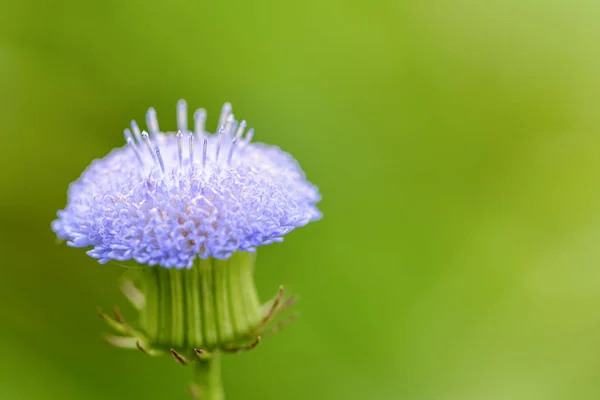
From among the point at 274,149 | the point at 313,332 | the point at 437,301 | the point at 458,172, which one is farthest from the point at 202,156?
the point at 458,172

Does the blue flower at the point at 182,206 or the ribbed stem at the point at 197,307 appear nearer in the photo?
the blue flower at the point at 182,206

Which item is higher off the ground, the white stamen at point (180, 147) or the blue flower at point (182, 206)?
the white stamen at point (180, 147)

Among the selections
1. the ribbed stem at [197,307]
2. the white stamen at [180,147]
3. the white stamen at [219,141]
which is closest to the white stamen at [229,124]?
the white stamen at [219,141]

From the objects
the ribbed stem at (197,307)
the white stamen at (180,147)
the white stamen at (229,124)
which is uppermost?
the white stamen at (229,124)

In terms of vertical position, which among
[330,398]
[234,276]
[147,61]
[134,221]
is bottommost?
[330,398]

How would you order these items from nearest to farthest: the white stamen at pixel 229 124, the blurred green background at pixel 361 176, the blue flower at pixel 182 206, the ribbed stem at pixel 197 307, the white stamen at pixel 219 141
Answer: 1. the blue flower at pixel 182 206
2. the ribbed stem at pixel 197 307
3. the white stamen at pixel 219 141
4. the white stamen at pixel 229 124
5. the blurred green background at pixel 361 176

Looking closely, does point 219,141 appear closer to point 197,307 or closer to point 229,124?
point 229,124

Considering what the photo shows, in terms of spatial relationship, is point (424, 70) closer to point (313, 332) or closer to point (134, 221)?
point (313, 332)

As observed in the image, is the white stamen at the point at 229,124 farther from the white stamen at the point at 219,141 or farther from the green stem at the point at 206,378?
the green stem at the point at 206,378
